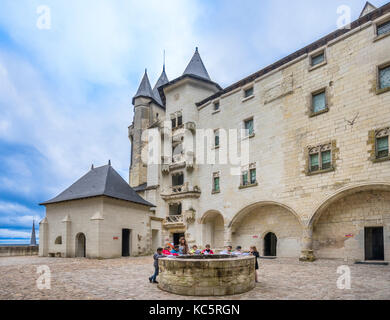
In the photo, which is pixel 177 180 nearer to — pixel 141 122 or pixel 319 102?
pixel 141 122

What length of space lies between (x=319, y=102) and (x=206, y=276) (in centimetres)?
→ 1601

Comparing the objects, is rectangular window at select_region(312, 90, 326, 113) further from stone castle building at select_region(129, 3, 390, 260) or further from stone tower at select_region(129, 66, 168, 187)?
stone tower at select_region(129, 66, 168, 187)

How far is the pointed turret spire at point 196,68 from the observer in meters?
30.6

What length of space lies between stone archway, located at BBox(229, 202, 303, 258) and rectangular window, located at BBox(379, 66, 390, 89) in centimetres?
917

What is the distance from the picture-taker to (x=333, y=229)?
18.2 meters

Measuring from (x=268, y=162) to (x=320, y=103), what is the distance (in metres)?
5.43

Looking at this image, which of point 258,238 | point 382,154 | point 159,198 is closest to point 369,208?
point 382,154

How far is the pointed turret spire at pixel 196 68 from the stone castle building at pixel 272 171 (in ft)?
0.64

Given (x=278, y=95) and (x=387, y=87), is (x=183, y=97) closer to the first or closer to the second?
(x=278, y=95)

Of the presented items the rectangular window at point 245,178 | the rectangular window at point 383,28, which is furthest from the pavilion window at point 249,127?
the rectangular window at point 383,28

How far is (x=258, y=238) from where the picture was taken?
2278 centimetres

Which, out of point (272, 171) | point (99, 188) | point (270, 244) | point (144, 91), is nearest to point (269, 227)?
point (270, 244)

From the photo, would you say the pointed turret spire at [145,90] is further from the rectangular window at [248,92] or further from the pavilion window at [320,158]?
the pavilion window at [320,158]
